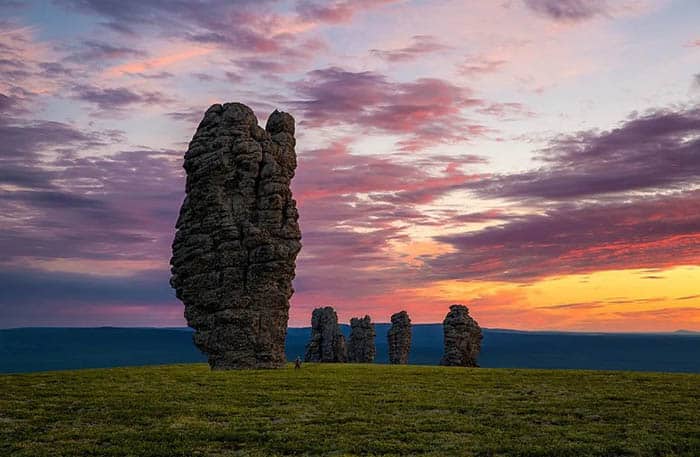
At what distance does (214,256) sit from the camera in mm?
63562

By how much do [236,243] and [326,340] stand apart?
201 ft

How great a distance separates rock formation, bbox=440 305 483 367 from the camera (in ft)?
310

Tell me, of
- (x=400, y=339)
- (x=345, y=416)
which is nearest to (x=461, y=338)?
(x=400, y=339)

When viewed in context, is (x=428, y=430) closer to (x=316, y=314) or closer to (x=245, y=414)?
(x=245, y=414)

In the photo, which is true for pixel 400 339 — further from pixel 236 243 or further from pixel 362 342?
pixel 236 243

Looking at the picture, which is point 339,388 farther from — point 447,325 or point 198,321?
point 447,325

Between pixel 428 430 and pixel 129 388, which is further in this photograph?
pixel 129 388

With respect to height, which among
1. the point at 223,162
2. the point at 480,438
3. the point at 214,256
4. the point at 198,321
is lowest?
the point at 480,438

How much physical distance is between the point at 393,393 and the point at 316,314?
87.1 metres

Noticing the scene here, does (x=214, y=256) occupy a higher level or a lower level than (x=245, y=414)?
higher

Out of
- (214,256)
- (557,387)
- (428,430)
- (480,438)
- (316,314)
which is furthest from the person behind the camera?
(316,314)

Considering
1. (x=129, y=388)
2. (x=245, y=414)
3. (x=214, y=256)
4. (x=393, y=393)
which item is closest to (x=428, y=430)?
(x=245, y=414)

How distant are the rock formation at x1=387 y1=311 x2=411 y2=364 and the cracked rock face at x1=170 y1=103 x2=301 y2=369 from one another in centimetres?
6245

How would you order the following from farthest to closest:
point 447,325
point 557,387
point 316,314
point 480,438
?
point 316,314
point 447,325
point 557,387
point 480,438
